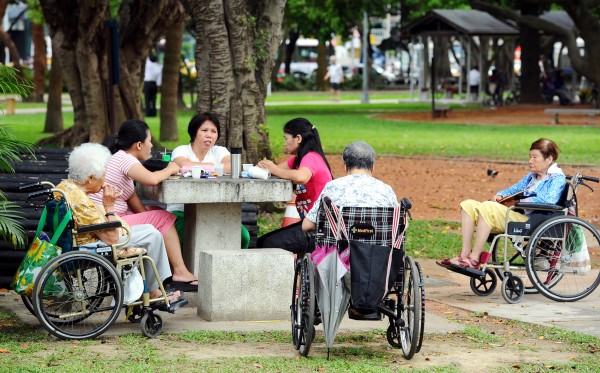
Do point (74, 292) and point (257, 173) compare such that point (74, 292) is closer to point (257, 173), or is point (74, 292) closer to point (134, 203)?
point (134, 203)

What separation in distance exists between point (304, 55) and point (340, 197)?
88823mm

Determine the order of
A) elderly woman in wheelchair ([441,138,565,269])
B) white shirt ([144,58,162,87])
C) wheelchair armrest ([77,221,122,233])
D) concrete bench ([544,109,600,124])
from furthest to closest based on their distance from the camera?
1. white shirt ([144,58,162,87])
2. concrete bench ([544,109,600,124])
3. elderly woman in wheelchair ([441,138,565,269])
4. wheelchair armrest ([77,221,122,233])

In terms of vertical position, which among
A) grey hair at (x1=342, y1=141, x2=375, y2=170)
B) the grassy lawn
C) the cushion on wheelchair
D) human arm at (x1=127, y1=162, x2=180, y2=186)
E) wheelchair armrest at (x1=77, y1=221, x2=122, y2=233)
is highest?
the grassy lawn

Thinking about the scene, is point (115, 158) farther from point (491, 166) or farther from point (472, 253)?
point (491, 166)

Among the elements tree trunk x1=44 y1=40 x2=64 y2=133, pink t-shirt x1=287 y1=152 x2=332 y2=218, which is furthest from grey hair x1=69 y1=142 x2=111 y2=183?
tree trunk x1=44 y1=40 x2=64 y2=133

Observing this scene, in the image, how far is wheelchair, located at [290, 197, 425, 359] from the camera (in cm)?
677

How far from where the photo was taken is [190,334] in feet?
24.5

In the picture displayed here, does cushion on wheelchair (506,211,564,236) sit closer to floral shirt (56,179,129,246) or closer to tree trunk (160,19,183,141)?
floral shirt (56,179,129,246)

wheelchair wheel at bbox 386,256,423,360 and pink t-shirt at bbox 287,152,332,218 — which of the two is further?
pink t-shirt at bbox 287,152,332,218

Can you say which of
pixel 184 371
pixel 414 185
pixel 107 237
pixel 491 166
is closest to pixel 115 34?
pixel 414 185

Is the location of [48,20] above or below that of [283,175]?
above

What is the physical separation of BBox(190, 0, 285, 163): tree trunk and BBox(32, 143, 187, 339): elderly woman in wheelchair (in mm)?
5540

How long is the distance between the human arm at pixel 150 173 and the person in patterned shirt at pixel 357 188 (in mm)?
1403

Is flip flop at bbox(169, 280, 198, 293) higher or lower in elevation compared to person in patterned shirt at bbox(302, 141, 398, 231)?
lower
